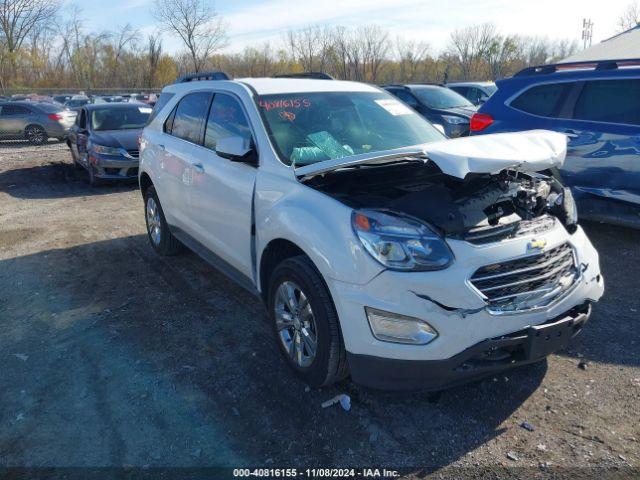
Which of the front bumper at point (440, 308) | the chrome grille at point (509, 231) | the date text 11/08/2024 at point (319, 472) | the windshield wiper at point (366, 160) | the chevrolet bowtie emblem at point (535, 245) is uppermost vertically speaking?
the windshield wiper at point (366, 160)

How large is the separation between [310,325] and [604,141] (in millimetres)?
4332

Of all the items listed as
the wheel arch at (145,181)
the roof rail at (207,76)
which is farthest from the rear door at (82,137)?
the roof rail at (207,76)

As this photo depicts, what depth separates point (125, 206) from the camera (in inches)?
342

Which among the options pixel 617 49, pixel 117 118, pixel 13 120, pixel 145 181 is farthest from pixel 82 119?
pixel 617 49

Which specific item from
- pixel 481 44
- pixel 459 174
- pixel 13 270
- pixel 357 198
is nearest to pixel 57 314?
pixel 13 270

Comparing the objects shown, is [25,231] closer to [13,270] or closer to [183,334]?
[13,270]

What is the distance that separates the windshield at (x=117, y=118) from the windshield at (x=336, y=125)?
26.5 feet

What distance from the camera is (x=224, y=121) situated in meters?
4.20

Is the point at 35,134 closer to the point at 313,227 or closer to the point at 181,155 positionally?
the point at 181,155

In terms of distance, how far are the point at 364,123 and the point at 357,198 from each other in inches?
55.0

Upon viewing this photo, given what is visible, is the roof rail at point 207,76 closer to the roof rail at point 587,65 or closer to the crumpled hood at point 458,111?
the roof rail at point 587,65

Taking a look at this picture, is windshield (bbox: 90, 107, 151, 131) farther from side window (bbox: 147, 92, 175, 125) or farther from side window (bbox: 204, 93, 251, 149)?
side window (bbox: 204, 93, 251, 149)

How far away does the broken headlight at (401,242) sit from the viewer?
2.55 meters

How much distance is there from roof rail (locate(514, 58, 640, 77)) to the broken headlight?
4.67 metres
